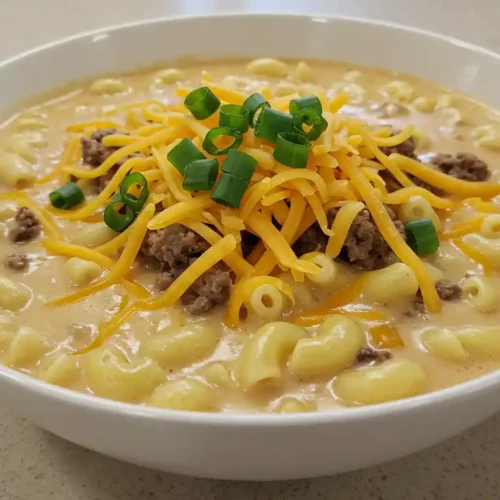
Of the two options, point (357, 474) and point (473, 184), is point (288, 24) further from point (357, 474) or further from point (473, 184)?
point (357, 474)

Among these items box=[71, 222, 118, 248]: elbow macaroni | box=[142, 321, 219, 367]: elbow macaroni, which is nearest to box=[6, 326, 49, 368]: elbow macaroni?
box=[142, 321, 219, 367]: elbow macaroni

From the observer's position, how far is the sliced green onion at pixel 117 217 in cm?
208

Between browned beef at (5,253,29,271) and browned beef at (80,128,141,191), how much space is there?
39 centimetres

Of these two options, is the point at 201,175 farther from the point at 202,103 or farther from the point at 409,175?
the point at 409,175

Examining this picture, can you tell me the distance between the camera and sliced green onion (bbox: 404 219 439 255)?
2039 mm

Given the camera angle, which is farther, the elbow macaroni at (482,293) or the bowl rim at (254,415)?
the elbow macaroni at (482,293)

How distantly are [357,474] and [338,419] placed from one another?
1.66ft

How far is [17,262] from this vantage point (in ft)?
6.84

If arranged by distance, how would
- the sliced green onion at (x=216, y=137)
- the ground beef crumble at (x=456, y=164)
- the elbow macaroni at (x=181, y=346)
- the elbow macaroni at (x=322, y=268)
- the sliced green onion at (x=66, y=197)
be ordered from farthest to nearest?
the ground beef crumble at (x=456, y=164), the sliced green onion at (x=66, y=197), the sliced green onion at (x=216, y=137), the elbow macaroni at (x=322, y=268), the elbow macaroni at (x=181, y=346)

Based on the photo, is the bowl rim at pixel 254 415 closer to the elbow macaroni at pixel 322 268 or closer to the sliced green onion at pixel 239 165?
the elbow macaroni at pixel 322 268

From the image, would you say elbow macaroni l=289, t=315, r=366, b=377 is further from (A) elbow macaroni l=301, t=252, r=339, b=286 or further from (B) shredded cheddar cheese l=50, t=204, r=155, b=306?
(B) shredded cheddar cheese l=50, t=204, r=155, b=306

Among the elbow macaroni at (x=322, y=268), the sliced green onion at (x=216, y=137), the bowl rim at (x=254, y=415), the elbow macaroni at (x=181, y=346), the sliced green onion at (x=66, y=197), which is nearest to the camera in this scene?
the bowl rim at (x=254, y=415)

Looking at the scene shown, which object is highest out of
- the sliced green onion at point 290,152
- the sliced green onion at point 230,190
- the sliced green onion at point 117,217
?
the sliced green onion at point 290,152

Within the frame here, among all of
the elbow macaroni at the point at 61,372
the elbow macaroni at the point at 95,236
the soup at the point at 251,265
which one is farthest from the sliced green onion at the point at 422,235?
the elbow macaroni at the point at 61,372
